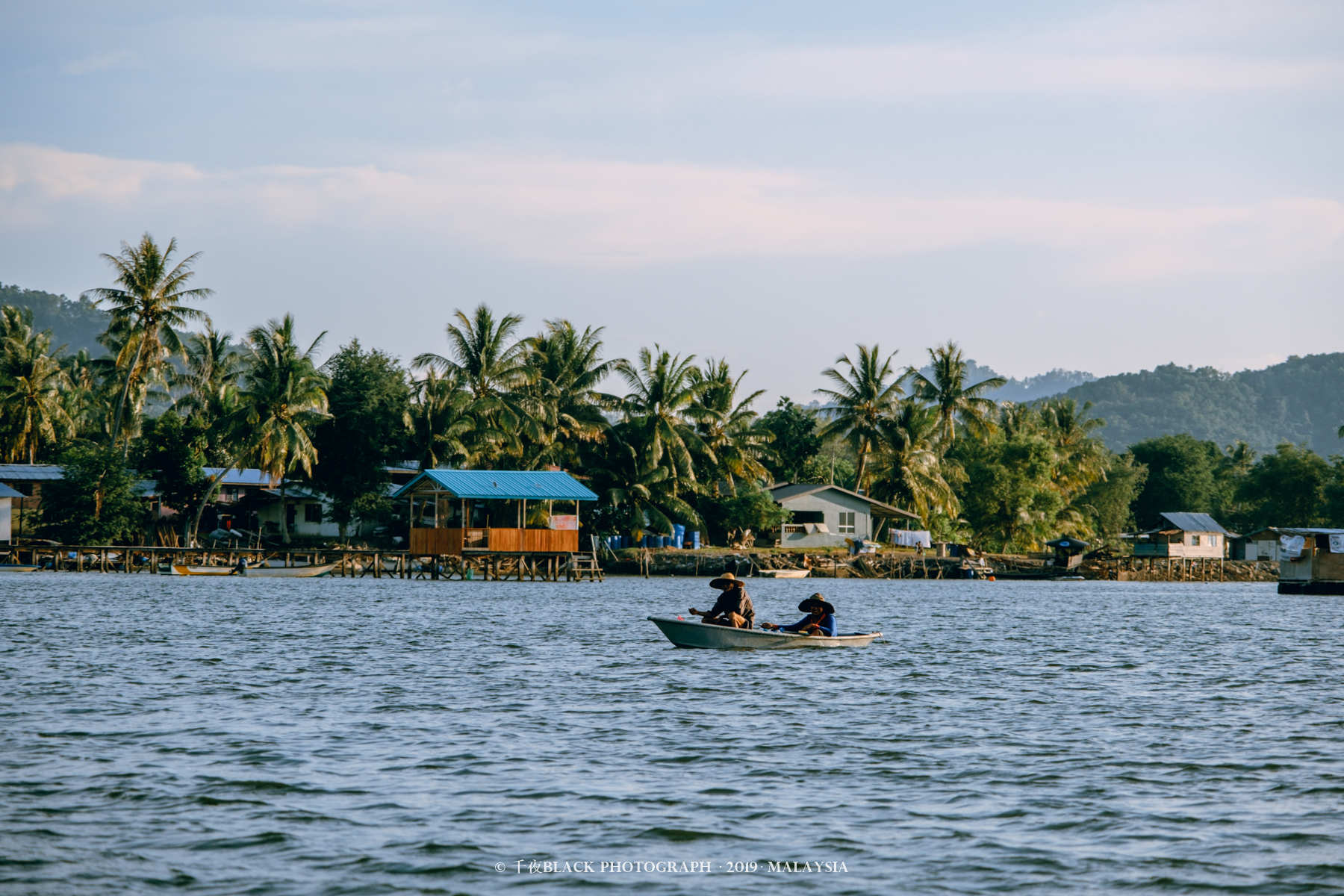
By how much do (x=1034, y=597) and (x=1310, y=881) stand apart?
54184mm

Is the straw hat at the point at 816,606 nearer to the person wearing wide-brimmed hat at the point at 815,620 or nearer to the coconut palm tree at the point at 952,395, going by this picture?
the person wearing wide-brimmed hat at the point at 815,620

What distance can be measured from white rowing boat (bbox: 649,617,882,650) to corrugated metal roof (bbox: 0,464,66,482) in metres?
51.8

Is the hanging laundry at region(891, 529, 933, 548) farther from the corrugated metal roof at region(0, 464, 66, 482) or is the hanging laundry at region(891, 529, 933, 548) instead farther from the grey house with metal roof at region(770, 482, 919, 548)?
the corrugated metal roof at region(0, 464, 66, 482)

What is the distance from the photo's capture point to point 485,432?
69000mm

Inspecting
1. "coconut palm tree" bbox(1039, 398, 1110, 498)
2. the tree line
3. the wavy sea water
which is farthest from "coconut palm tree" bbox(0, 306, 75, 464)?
"coconut palm tree" bbox(1039, 398, 1110, 498)

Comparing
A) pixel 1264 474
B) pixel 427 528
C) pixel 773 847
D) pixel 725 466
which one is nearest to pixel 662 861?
pixel 773 847

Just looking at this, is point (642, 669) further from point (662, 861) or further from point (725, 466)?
point (725, 466)

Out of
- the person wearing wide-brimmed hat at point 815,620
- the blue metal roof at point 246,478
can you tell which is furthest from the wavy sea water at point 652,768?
the blue metal roof at point 246,478

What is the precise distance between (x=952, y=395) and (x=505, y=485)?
124 feet

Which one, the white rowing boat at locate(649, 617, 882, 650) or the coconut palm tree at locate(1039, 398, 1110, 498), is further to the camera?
the coconut palm tree at locate(1039, 398, 1110, 498)

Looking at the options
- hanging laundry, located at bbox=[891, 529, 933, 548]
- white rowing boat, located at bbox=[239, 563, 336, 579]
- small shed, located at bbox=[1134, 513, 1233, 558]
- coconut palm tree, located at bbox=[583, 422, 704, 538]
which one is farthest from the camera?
small shed, located at bbox=[1134, 513, 1233, 558]

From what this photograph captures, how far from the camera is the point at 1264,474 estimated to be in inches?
3971

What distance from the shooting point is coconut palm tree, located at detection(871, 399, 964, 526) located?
8294 cm

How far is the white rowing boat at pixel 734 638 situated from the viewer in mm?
27641
